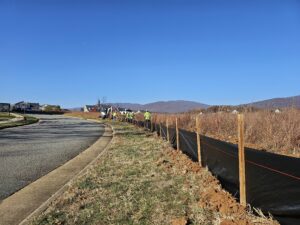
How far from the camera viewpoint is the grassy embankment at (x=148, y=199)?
631 centimetres

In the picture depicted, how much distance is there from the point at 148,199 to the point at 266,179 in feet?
8.18

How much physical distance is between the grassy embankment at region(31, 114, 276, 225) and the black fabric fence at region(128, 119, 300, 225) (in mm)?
212

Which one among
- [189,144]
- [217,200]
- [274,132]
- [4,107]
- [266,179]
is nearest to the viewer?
[266,179]

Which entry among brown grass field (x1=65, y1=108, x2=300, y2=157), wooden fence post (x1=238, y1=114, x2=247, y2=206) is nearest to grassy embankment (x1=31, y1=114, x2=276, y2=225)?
wooden fence post (x1=238, y1=114, x2=247, y2=206)

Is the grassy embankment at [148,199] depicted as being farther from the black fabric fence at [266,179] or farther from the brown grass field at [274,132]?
the brown grass field at [274,132]

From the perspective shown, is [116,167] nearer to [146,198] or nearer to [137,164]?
[137,164]

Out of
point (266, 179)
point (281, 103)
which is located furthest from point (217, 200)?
point (281, 103)

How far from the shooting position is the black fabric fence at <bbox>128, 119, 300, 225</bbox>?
16.5 feet

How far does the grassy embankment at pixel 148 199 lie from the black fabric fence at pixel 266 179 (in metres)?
0.21

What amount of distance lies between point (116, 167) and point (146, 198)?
170 inches

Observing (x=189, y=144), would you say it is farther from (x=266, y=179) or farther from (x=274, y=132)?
(x=266, y=179)

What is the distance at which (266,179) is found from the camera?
5.81 metres

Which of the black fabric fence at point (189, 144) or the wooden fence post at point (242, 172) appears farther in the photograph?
the black fabric fence at point (189, 144)

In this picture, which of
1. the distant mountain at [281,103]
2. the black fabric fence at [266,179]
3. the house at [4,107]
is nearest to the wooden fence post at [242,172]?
the black fabric fence at [266,179]
